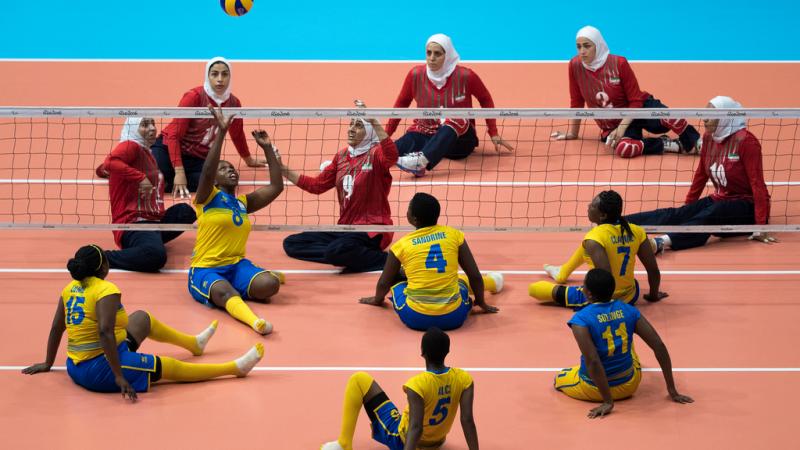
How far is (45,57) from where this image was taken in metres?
17.6

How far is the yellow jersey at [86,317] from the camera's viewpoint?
7930 mm

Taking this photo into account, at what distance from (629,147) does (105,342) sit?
7.43 m

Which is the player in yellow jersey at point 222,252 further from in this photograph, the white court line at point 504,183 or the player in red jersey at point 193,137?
the white court line at point 504,183

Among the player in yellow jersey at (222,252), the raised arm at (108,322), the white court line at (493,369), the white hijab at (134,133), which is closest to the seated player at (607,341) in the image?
the white court line at (493,369)

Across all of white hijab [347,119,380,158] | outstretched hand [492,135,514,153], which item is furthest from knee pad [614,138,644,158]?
white hijab [347,119,380,158]

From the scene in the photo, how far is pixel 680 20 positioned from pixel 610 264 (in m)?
11.0

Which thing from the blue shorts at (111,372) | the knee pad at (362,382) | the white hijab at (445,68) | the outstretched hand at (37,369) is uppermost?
the white hijab at (445,68)

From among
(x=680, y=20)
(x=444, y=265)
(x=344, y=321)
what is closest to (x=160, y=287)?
(x=344, y=321)

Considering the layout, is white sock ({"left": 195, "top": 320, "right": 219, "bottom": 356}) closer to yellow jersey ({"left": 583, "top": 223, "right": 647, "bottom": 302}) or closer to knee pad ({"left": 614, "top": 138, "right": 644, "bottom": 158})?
yellow jersey ({"left": 583, "top": 223, "right": 647, "bottom": 302})

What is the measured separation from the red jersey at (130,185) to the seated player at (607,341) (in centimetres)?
484

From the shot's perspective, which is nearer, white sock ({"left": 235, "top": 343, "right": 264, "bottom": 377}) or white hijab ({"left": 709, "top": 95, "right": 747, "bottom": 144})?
white sock ({"left": 235, "top": 343, "right": 264, "bottom": 377})

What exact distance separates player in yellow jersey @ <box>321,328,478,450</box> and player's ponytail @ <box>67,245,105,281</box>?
210 centimetres

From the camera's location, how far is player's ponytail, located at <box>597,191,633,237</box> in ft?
30.0

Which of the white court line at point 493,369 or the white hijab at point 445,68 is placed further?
the white hijab at point 445,68
